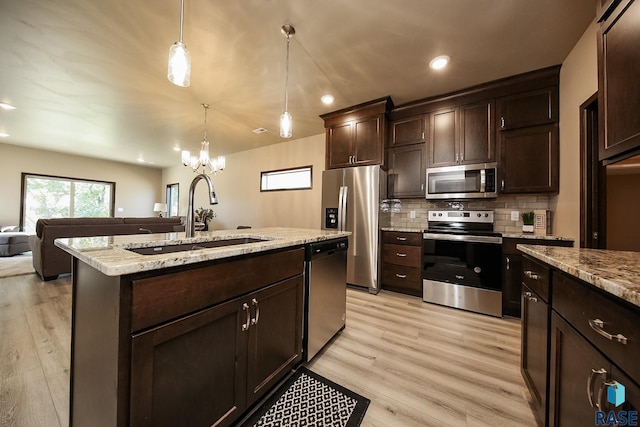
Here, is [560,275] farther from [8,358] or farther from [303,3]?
[8,358]

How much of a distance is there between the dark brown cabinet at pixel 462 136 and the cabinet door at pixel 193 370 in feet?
9.93

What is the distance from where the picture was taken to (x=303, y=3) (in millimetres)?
1755

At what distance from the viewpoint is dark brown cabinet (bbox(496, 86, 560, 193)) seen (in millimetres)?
2466

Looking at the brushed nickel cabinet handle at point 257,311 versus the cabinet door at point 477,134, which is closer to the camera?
the brushed nickel cabinet handle at point 257,311

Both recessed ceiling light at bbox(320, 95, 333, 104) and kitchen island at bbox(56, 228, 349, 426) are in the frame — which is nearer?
kitchen island at bbox(56, 228, 349, 426)

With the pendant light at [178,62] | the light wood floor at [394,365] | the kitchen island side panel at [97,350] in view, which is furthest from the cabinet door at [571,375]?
the pendant light at [178,62]

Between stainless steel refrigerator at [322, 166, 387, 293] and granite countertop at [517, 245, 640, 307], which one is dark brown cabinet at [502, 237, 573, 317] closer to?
stainless steel refrigerator at [322, 166, 387, 293]

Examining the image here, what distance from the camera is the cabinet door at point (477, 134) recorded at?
2758 millimetres

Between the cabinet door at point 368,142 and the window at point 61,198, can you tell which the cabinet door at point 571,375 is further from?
the window at point 61,198

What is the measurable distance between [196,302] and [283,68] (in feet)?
8.50

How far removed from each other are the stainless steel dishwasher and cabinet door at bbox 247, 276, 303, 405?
8cm

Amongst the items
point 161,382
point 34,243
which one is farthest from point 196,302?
point 34,243

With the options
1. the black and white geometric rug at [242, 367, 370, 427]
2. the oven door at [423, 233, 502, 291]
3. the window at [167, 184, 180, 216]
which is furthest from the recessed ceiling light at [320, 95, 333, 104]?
the window at [167, 184, 180, 216]

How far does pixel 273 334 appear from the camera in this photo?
133 cm
